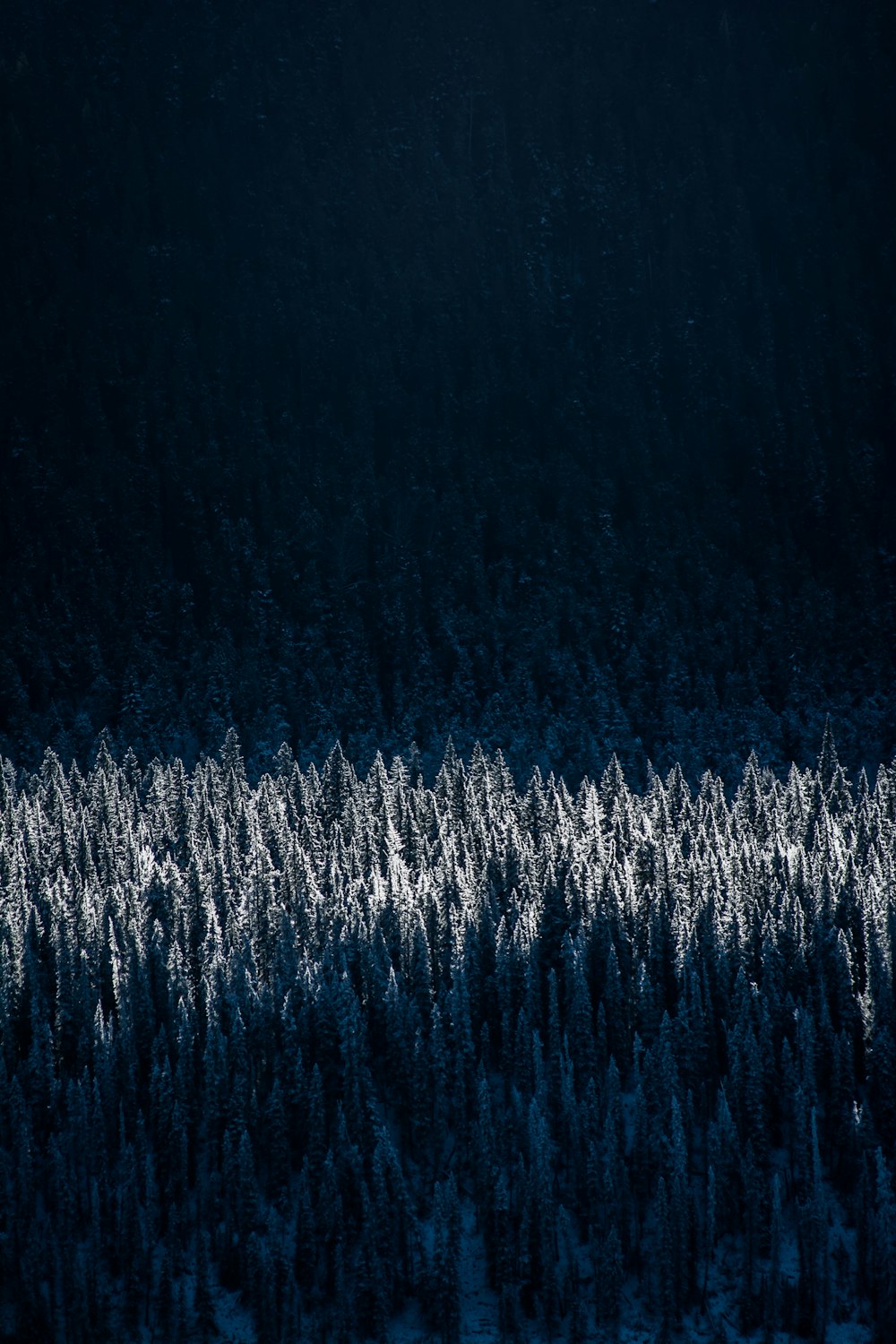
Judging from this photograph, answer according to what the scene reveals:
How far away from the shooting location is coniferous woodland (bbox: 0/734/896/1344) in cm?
9475

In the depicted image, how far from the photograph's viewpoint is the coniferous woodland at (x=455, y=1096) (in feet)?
311

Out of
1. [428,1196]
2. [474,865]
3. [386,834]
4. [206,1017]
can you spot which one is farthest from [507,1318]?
[386,834]

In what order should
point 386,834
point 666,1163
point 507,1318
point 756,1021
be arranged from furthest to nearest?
point 386,834 < point 756,1021 < point 666,1163 < point 507,1318

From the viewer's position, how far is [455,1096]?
108m

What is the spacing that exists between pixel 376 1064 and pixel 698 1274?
27.9m

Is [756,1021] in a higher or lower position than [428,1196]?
higher

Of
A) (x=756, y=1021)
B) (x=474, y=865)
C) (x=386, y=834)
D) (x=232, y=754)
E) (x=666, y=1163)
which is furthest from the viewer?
(x=232, y=754)

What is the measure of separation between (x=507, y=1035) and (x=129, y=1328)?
32910 mm

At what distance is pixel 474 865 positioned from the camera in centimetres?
13762

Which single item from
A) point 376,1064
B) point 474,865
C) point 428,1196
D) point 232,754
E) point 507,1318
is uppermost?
point 232,754

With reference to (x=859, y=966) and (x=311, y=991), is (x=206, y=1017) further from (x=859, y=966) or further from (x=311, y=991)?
(x=859, y=966)

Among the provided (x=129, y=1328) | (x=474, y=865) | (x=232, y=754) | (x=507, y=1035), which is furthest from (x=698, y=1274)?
(x=232, y=754)

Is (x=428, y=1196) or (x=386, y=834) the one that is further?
(x=386, y=834)

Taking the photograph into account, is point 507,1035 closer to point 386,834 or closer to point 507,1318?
point 507,1318
